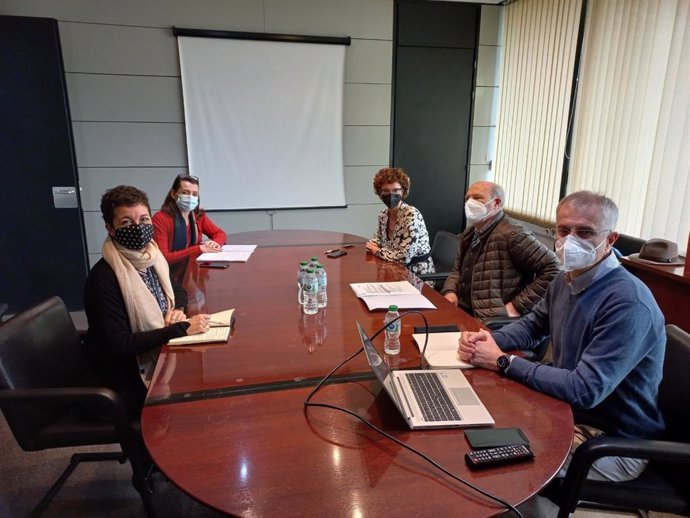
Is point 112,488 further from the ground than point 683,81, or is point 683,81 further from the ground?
point 683,81

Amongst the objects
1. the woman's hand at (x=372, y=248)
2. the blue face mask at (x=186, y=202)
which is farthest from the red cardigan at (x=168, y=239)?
the woman's hand at (x=372, y=248)

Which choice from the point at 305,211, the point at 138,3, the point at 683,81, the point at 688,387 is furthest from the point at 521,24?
the point at 688,387

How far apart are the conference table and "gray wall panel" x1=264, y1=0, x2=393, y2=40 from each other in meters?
3.22

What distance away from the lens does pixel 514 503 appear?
2.81 ft

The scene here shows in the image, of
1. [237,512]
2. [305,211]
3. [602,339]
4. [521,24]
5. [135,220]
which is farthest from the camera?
[305,211]

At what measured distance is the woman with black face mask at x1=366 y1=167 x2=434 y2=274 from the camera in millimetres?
2787

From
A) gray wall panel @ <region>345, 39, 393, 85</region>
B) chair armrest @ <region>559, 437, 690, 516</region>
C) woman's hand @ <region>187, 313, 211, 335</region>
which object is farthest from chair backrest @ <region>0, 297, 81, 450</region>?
gray wall panel @ <region>345, 39, 393, 85</region>

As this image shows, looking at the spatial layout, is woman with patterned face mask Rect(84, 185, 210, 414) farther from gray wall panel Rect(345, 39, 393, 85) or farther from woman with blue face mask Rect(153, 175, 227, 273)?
gray wall panel Rect(345, 39, 393, 85)

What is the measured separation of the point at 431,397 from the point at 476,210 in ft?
4.37

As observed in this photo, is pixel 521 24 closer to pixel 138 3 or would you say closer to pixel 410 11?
pixel 410 11

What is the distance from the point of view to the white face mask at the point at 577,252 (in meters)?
1.37

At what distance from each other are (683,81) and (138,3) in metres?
4.02

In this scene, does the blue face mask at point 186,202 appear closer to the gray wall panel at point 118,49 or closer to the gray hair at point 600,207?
the gray wall panel at point 118,49

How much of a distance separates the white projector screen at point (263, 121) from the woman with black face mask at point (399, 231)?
1563 mm
